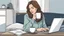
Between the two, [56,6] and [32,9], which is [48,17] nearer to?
[56,6]

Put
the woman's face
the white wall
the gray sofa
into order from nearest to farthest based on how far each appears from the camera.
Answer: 1. the woman's face
2. the gray sofa
3. the white wall

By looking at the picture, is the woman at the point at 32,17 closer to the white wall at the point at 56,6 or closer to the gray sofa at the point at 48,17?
the gray sofa at the point at 48,17

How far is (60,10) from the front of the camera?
15.4 ft

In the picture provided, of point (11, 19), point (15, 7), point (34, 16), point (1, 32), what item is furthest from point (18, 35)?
point (15, 7)

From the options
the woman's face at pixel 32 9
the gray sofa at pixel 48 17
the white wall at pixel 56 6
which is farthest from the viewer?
the white wall at pixel 56 6

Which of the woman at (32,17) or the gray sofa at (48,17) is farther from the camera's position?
the gray sofa at (48,17)

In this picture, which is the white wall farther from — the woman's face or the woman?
the woman's face

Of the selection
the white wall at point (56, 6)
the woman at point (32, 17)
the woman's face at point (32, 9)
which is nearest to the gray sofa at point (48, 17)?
the white wall at point (56, 6)

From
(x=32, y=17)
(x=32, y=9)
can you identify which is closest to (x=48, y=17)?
(x=32, y=17)

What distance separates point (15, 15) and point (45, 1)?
3.21 feet

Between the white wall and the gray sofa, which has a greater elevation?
the white wall

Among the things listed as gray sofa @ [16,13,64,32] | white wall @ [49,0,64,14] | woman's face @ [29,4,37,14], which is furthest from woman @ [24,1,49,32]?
white wall @ [49,0,64,14]

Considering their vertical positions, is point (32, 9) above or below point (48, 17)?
above

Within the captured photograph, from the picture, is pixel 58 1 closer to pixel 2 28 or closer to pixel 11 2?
pixel 11 2
